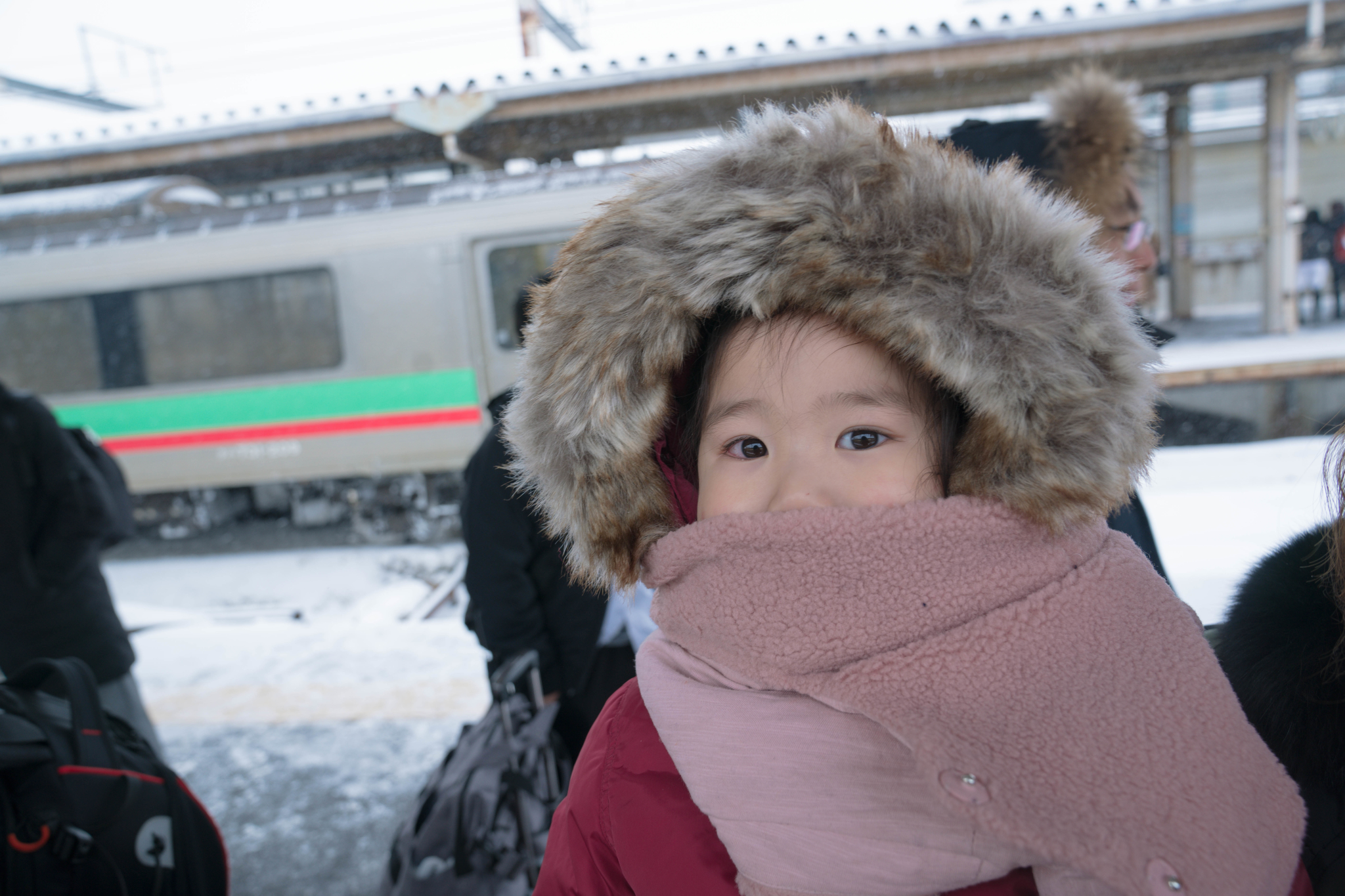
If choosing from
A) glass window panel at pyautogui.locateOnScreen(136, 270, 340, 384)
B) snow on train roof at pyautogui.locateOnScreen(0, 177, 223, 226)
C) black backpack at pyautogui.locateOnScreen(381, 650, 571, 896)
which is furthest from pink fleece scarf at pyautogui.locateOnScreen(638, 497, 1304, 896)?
snow on train roof at pyautogui.locateOnScreen(0, 177, 223, 226)

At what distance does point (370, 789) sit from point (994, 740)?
2.65 m

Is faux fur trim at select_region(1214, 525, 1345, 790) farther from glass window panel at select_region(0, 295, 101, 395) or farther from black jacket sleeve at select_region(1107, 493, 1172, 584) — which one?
glass window panel at select_region(0, 295, 101, 395)

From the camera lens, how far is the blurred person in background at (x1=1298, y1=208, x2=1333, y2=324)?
39.9 feet

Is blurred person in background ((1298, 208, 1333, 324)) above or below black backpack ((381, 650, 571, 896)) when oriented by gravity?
above

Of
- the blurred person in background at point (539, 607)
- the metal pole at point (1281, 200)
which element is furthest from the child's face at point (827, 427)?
the metal pole at point (1281, 200)

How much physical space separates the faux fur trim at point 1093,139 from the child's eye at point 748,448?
1.23m

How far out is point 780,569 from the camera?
870 millimetres

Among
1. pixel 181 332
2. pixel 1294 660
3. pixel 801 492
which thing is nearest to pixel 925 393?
pixel 801 492

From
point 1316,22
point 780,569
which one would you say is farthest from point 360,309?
point 1316,22

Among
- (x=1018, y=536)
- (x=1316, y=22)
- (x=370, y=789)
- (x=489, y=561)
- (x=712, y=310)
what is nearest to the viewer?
(x=1018, y=536)

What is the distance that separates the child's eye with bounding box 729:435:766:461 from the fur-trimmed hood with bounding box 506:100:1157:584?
0.11 meters

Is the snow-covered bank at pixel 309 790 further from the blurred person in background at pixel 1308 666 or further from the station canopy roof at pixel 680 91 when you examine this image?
the station canopy roof at pixel 680 91

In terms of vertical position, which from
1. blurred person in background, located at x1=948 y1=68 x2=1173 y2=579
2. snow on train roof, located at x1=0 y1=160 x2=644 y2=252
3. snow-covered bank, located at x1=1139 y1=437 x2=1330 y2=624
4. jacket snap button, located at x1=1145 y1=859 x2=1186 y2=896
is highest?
snow on train roof, located at x1=0 y1=160 x2=644 y2=252

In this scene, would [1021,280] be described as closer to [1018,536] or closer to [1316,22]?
[1018,536]
